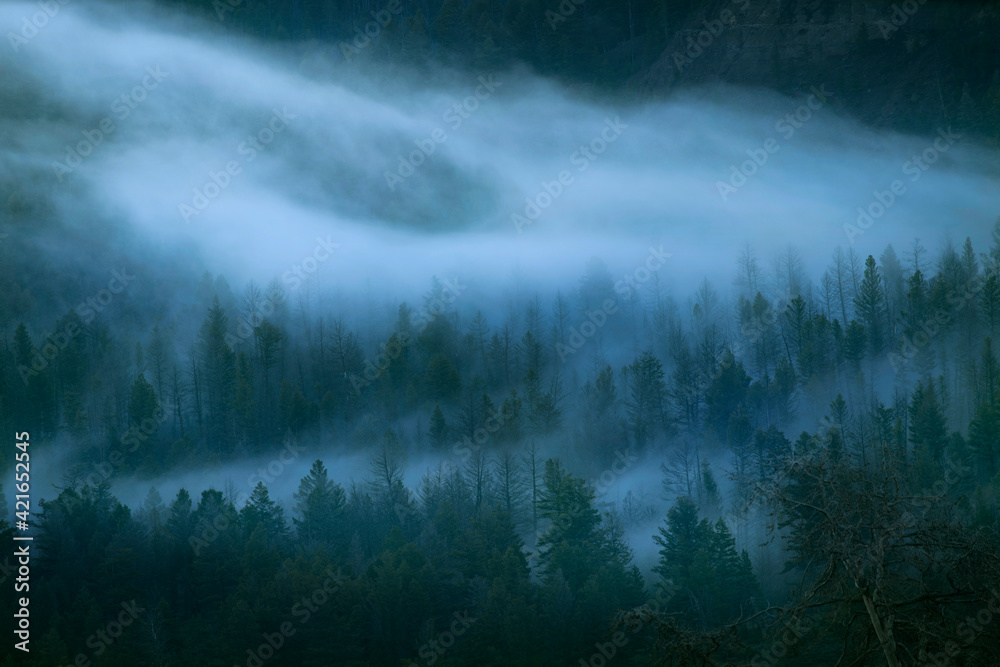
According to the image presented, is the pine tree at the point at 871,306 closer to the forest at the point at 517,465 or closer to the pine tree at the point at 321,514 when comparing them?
the forest at the point at 517,465

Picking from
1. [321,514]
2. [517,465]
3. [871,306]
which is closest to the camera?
[321,514]

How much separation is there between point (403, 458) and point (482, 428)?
1154 centimetres

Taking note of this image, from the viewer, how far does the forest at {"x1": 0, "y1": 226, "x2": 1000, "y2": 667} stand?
68438mm

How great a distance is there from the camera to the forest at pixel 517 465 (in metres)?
68.4

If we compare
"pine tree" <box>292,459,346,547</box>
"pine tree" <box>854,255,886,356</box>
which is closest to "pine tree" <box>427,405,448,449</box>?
"pine tree" <box>292,459,346,547</box>

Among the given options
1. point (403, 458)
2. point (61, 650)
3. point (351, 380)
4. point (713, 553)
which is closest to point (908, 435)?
point (713, 553)

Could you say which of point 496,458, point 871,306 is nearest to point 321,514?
point 496,458

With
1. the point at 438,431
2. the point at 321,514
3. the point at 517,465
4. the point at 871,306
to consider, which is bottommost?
the point at 321,514

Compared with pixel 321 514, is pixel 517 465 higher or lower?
higher

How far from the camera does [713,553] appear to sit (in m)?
79.0

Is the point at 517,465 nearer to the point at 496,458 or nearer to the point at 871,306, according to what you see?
the point at 496,458

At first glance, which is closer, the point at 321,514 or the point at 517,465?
the point at 321,514

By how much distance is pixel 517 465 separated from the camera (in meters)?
111

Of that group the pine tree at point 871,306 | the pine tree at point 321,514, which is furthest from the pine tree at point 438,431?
the pine tree at point 871,306
